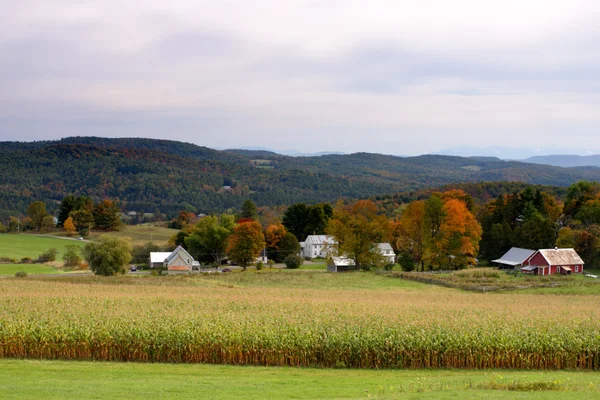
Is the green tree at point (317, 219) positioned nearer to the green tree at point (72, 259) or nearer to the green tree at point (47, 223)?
the green tree at point (72, 259)

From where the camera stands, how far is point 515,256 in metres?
67.4

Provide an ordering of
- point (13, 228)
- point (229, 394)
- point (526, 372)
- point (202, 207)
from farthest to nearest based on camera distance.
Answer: point (202, 207) < point (13, 228) < point (526, 372) < point (229, 394)

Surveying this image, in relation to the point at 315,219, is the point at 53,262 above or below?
below

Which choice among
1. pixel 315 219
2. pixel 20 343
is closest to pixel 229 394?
pixel 20 343

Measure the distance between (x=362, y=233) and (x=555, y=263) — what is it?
2007 centimetres

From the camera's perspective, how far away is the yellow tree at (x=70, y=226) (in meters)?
106

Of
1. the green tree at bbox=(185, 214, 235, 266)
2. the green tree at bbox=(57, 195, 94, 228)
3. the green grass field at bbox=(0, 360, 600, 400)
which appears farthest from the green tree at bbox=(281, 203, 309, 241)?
the green grass field at bbox=(0, 360, 600, 400)

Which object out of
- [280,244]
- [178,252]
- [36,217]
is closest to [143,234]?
[36,217]

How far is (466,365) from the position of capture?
21922 mm

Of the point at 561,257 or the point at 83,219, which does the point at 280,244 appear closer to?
the point at 561,257

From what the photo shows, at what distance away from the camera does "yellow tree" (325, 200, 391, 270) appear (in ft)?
208

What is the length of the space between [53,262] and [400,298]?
54764 millimetres

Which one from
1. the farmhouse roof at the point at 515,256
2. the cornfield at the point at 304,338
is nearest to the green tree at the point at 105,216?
the farmhouse roof at the point at 515,256

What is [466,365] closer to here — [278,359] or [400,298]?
[278,359]
